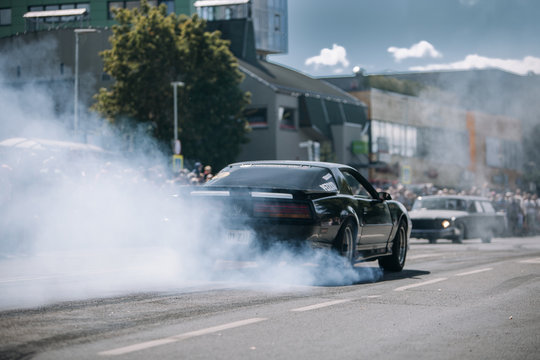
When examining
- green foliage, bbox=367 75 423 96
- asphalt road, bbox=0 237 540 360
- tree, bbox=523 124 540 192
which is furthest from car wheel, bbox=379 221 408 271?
tree, bbox=523 124 540 192

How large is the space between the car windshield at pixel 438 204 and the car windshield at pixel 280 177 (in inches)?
633

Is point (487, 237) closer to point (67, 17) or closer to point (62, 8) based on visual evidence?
point (67, 17)

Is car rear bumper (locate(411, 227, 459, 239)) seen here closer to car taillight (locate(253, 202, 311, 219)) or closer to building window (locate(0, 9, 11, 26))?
car taillight (locate(253, 202, 311, 219))

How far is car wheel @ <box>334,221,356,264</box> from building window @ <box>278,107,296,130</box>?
4496 centimetres

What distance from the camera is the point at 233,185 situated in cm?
1141

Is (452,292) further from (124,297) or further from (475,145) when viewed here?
(475,145)

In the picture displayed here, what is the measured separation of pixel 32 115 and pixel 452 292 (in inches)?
889

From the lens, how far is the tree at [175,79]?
4628 cm

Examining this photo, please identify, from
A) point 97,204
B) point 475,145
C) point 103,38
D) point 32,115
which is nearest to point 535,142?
point 475,145

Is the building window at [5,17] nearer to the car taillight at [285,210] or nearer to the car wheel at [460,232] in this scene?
the car wheel at [460,232]

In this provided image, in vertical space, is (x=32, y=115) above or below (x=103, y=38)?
below

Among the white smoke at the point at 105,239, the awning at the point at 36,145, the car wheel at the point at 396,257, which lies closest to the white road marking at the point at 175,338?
the white smoke at the point at 105,239

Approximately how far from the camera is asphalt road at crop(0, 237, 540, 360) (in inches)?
243

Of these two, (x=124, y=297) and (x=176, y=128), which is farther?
(x=176, y=128)
